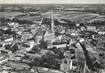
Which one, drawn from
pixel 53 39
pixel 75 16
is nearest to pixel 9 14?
pixel 53 39

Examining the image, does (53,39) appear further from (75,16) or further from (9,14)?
(9,14)

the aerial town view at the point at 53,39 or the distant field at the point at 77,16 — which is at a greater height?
the distant field at the point at 77,16

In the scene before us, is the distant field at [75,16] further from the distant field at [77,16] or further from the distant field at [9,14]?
the distant field at [9,14]

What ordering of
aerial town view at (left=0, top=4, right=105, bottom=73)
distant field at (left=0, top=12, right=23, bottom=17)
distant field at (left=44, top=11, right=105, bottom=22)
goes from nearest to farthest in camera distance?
aerial town view at (left=0, top=4, right=105, bottom=73)
distant field at (left=44, top=11, right=105, bottom=22)
distant field at (left=0, top=12, right=23, bottom=17)

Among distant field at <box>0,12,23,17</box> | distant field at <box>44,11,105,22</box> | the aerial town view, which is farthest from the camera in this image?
distant field at <box>0,12,23,17</box>

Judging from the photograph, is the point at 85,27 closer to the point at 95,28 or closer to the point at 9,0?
the point at 95,28

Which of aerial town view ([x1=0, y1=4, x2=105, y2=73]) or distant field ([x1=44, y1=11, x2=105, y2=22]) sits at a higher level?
distant field ([x1=44, y1=11, x2=105, y2=22])

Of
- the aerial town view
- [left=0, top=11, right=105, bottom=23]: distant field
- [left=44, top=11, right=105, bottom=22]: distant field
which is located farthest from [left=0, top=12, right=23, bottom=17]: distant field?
[left=44, top=11, right=105, bottom=22]: distant field

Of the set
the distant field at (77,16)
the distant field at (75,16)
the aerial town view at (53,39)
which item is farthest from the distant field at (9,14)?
the distant field at (77,16)

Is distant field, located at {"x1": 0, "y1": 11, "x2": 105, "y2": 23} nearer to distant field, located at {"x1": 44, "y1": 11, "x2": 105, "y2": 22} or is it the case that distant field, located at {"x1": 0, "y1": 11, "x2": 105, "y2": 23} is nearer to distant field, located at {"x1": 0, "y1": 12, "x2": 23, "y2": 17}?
distant field, located at {"x1": 44, "y1": 11, "x2": 105, "y2": 22}

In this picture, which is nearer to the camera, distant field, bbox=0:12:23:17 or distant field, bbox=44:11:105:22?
distant field, bbox=44:11:105:22
